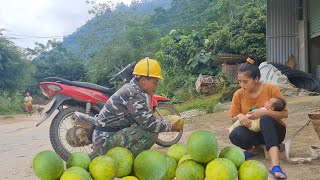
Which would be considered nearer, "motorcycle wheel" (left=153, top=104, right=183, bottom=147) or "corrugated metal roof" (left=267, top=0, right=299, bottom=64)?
"motorcycle wheel" (left=153, top=104, right=183, bottom=147)

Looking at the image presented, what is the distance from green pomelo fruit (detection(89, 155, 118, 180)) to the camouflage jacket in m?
1.22

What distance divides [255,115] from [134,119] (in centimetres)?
134

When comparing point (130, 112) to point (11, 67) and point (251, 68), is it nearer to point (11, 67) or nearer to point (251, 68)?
point (251, 68)

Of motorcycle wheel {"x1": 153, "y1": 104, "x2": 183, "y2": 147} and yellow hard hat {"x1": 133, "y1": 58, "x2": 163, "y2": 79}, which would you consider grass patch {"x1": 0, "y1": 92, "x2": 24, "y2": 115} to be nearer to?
motorcycle wheel {"x1": 153, "y1": 104, "x2": 183, "y2": 147}

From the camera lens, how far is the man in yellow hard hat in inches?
112

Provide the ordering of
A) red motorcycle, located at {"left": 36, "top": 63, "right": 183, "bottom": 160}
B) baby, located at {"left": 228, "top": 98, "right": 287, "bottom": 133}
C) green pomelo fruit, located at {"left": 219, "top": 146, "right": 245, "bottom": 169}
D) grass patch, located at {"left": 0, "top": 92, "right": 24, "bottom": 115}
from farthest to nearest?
grass patch, located at {"left": 0, "top": 92, "right": 24, "bottom": 115}, red motorcycle, located at {"left": 36, "top": 63, "right": 183, "bottom": 160}, baby, located at {"left": 228, "top": 98, "right": 287, "bottom": 133}, green pomelo fruit, located at {"left": 219, "top": 146, "right": 245, "bottom": 169}

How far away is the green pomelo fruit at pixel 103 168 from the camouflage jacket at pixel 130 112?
122 cm

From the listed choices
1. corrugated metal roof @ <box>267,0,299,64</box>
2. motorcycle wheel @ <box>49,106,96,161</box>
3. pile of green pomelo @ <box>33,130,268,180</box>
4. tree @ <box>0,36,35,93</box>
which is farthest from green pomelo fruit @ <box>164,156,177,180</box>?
tree @ <box>0,36,35,93</box>

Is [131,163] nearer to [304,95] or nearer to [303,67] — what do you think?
[304,95]

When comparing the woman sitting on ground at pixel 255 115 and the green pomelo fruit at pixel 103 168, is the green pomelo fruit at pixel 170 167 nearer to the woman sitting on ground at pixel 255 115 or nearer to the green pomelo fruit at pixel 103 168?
the green pomelo fruit at pixel 103 168

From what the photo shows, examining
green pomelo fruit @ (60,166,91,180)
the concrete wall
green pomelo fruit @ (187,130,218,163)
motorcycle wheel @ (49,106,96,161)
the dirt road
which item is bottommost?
the dirt road

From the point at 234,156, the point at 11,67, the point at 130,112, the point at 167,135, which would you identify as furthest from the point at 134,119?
the point at 11,67

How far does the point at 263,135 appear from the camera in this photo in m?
3.83

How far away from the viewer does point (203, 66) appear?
17.2 m
